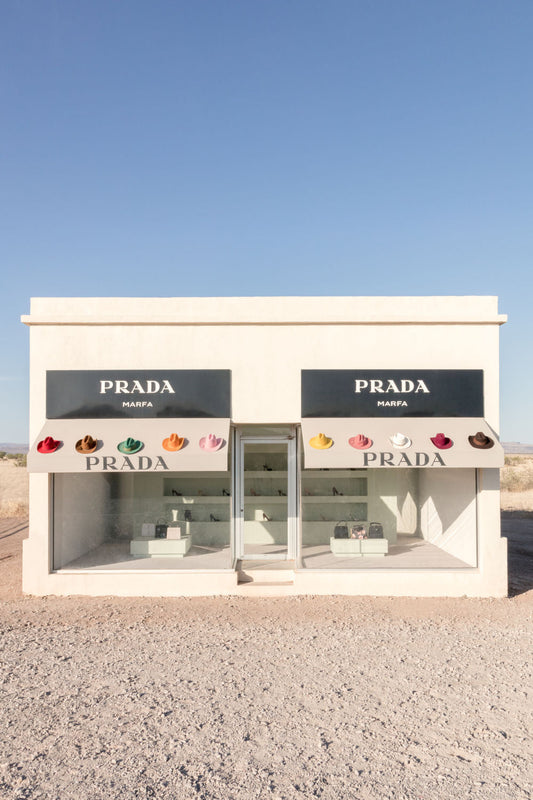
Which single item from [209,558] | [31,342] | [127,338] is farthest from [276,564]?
[31,342]

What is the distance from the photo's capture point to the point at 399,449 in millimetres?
10531

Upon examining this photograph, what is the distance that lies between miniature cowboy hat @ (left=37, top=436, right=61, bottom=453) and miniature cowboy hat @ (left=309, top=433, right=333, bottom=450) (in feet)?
15.6

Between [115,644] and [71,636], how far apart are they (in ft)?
2.77

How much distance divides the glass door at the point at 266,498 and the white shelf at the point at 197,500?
331 millimetres

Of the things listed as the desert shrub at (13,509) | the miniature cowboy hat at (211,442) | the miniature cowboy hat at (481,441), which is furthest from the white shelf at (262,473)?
the desert shrub at (13,509)

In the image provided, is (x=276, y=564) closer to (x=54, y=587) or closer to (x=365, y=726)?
(x=54, y=587)

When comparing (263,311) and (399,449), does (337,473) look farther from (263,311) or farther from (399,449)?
(263,311)

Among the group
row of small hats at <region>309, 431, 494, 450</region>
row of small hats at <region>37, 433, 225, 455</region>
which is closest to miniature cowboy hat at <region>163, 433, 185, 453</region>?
row of small hats at <region>37, 433, 225, 455</region>

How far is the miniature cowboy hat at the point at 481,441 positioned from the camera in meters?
10.5

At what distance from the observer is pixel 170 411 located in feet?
36.1

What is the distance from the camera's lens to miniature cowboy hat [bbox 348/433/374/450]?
34.6 feet

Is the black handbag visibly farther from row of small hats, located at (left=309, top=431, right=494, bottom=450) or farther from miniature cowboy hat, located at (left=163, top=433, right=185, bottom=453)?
miniature cowboy hat, located at (left=163, top=433, right=185, bottom=453)

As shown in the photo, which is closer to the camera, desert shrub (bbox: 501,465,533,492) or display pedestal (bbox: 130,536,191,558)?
display pedestal (bbox: 130,536,191,558)

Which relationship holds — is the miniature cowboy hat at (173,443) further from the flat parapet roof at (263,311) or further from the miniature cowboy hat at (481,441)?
the miniature cowboy hat at (481,441)
